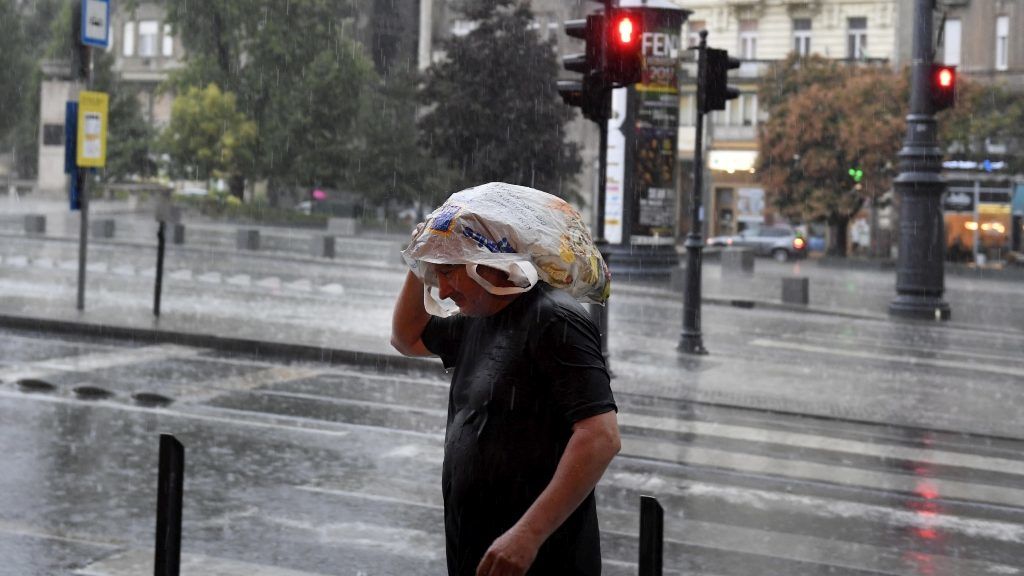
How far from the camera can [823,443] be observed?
32.0 ft

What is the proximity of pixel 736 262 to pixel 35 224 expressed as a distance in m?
17.9

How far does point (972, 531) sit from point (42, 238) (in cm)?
2992

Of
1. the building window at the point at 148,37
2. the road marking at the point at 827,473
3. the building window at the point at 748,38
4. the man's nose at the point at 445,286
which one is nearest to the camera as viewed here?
the man's nose at the point at 445,286

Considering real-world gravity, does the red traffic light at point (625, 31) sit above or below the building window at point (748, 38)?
below

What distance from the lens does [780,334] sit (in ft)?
60.2

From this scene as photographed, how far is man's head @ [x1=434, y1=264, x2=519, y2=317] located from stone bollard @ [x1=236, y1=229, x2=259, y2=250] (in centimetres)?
3001

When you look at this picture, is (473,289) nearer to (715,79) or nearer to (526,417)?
(526,417)

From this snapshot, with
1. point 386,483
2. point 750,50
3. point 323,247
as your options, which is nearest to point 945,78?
point 323,247

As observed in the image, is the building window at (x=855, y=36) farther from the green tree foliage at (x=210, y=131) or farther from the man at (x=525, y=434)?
the man at (x=525, y=434)

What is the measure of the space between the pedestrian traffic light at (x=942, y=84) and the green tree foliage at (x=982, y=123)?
22.5m

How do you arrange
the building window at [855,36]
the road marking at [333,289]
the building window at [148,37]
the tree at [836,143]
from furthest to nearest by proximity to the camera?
1. the building window at [148,37]
2. the building window at [855,36]
3. the tree at [836,143]
4. the road marking at [333,289]

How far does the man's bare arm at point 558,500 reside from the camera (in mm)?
2955

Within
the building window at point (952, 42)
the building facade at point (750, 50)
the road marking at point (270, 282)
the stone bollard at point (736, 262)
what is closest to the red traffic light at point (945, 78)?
the road marking at point (270, 282)

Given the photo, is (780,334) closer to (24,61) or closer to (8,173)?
(24,61)
